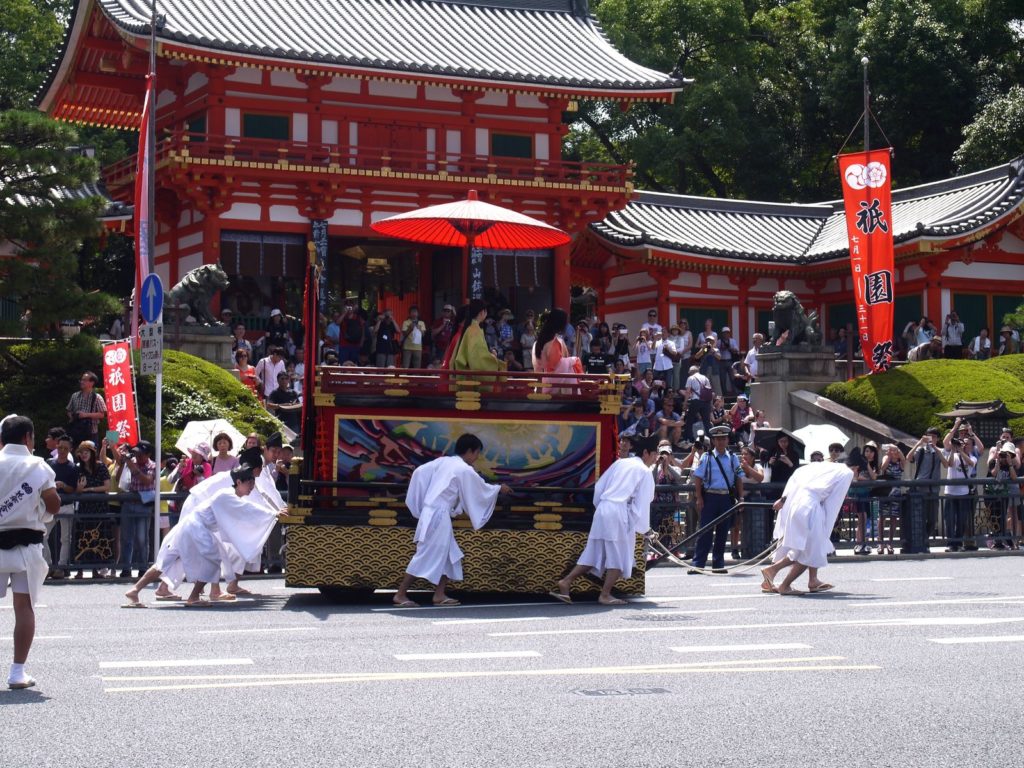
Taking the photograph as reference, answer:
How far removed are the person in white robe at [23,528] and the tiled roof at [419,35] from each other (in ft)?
68.3

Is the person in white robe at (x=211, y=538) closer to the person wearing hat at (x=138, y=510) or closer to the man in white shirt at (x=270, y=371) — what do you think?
the person wearing hat at (x=138, y=510)

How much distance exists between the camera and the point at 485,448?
1358 cm

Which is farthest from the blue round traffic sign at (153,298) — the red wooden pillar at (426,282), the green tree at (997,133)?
the green tree at (997,133)

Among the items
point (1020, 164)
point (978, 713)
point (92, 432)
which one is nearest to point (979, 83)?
point (1020, 164)

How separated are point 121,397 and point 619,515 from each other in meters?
7.69

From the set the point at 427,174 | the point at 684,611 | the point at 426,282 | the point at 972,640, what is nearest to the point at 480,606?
the point at 684,611

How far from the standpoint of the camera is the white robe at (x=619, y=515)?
42.2 feet

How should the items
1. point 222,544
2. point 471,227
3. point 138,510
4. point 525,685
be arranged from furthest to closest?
1. point 138,510
2. point 471,227
3. point 222,544
4. point 525,685

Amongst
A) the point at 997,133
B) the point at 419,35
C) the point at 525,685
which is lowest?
the point at 525,685

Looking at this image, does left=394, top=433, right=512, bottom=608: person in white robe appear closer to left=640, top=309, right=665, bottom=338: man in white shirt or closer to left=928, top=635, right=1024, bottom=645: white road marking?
left=928, top=635, right=1024, bottom=645: white road marking

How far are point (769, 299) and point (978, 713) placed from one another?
28594mm

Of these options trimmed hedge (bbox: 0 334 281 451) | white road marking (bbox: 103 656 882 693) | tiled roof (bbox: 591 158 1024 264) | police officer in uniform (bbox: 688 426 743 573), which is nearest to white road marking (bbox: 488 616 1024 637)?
white road marking (bbox: 103 656 882 693)

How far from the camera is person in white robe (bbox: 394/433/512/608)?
12.7m

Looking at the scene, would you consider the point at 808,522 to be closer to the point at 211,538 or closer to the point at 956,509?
the point at 211,538
